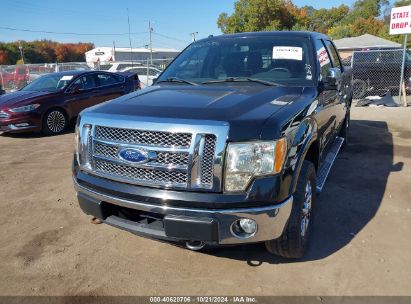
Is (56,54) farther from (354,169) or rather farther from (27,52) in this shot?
(354,169)

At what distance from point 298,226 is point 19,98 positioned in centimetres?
829

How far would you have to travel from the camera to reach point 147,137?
268 centimetres

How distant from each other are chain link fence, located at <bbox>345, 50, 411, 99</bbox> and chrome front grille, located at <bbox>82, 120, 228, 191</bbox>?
12.6m

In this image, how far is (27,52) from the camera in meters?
82.6

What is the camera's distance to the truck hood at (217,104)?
8.48 ft

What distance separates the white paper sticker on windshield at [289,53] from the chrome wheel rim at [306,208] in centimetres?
141

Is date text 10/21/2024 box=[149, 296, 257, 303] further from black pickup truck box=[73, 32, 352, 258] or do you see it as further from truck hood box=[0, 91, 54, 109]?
truck hood box=[0, 91, 54, 109]

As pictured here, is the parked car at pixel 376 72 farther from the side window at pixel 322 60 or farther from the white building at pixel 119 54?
the white building at pixel 119 54

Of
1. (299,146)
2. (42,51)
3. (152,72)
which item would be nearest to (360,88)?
(152,72)

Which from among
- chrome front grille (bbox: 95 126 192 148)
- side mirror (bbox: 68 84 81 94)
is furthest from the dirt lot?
side mirror (bbox: 68 84 81 94)

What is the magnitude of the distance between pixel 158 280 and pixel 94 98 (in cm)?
797

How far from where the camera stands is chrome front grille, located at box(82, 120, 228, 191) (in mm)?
2529

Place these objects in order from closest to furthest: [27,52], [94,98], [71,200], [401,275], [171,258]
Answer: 1. [401,275]
2. [171,258]
3. [71,200]
4. [94,98]
5. [27,52]

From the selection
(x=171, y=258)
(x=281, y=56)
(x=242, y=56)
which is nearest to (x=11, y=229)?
(x=171, y=258)
